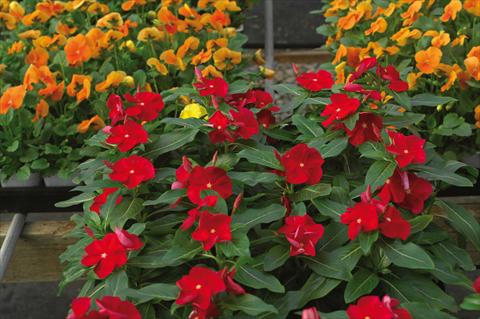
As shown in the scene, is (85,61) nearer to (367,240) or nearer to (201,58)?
(201,58)

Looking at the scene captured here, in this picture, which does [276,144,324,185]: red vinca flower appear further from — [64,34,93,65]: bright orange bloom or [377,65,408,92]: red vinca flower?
[64,34,93,65]: bright orange bloom

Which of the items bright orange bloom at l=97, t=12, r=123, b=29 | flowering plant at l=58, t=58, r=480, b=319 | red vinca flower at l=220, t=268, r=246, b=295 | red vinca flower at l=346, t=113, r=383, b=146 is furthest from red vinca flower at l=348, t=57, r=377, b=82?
bright orange bloom at l=97, t=12, r=123, b=29

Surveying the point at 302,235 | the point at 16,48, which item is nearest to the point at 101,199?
the point at 302,235

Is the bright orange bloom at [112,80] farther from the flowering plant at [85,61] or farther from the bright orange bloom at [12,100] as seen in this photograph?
the bright orange bloom at [12,100]

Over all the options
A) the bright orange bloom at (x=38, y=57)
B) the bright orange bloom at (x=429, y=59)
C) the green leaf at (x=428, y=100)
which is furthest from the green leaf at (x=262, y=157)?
the bright orange bloom at (x=38, y=57)

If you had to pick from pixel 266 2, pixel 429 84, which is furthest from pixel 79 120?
pixel 266 2

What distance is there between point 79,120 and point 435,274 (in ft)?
4.03

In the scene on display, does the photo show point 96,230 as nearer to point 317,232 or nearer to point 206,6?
point 317,232

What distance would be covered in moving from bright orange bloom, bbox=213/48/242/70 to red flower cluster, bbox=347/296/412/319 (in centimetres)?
123

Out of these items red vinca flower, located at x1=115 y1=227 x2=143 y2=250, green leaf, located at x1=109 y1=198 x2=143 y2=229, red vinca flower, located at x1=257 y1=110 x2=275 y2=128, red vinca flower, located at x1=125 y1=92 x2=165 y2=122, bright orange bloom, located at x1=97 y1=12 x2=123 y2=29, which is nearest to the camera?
red vinca flower, located at x1=115 y1=227 x2=143 y2=250

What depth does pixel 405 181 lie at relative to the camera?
4.36ft

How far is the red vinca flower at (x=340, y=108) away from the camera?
1467mm

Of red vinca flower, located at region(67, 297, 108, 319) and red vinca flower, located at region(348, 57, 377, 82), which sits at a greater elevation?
red vinca flower, located at region(348, 57, 377, 82)

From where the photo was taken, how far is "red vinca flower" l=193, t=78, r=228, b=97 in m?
1.59
